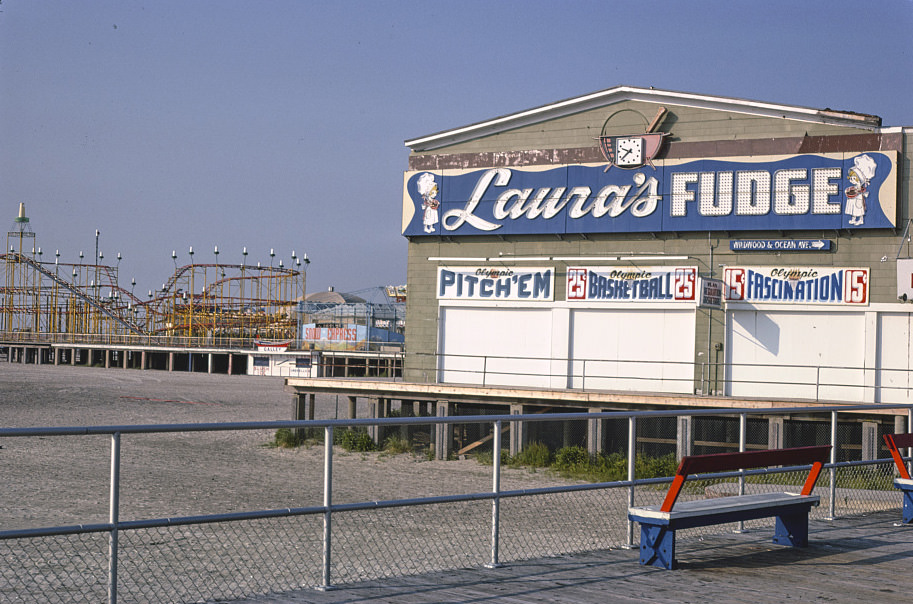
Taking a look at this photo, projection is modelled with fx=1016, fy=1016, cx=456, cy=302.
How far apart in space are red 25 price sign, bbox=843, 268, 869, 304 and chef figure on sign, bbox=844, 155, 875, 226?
118 cm

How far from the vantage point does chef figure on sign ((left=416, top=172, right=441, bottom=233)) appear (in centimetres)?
2903

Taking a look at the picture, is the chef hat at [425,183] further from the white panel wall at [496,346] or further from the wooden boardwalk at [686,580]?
the wooden boardwalk at [686,580]

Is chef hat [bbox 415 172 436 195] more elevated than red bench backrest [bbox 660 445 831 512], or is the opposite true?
chef hat [bbox 415 172 436 195]

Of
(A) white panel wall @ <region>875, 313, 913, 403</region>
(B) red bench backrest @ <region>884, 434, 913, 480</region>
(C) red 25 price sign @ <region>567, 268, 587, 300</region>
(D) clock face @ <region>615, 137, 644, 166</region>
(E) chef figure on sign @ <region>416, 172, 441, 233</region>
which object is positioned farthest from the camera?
(E) chef figure on sign @ <region>416, 172, 441, 233</region>

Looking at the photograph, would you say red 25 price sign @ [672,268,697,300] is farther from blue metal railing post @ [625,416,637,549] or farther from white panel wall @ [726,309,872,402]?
blue metal railing post @ [625,416,637,549]

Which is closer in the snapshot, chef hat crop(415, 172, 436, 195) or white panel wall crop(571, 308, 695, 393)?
white panel wall crop(571, 308, 695, 393)

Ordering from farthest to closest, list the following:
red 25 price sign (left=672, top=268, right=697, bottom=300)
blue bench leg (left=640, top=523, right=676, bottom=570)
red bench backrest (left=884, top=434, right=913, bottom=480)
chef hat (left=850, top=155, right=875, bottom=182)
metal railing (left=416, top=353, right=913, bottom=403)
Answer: red 25 price sign (left=672, top=268, right=697, bottom=300) < chef hat (left=850, top=155, right=875, bottom=182) < metal railing (left=416, top=353, right=913, bottom=403) < red bench backrest (left=884, top=434, right=913, bottom=480) < blue bench leg (left=640, top=523, right=676, bottom=570)

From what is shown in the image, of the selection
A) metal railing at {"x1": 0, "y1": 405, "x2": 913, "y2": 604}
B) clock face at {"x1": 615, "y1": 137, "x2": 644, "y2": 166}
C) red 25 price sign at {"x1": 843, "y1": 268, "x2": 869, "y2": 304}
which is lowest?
metal railing at {"x1": 0, "y1": 405, "x2": 913, "y2": 604}

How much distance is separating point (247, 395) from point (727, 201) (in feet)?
103

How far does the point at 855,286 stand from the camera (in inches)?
954

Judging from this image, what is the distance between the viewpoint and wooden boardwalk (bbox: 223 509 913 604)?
732cm

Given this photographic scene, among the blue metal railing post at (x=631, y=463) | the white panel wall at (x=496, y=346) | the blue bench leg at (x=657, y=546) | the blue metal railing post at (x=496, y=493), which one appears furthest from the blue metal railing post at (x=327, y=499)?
the white panel wall at (x=496, y=346)

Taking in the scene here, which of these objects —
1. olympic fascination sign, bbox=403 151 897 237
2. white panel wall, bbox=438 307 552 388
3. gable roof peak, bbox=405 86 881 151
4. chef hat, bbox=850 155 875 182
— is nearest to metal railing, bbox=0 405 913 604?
olympic fascination sign, bbox=403 151 897 237

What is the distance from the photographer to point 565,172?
27375mm
